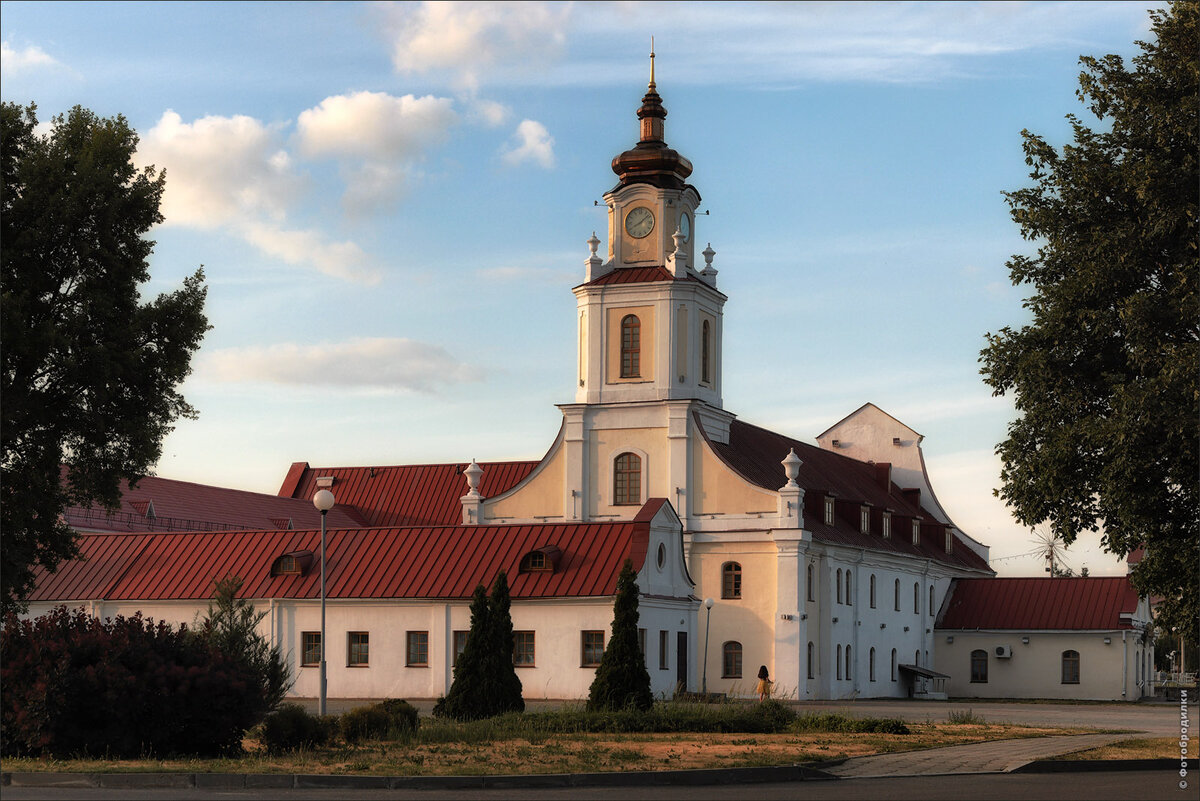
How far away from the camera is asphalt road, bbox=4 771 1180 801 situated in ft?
59.0

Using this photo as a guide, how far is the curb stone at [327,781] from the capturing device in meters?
19.2

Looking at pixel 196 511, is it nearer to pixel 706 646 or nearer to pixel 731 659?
pixel 731 659

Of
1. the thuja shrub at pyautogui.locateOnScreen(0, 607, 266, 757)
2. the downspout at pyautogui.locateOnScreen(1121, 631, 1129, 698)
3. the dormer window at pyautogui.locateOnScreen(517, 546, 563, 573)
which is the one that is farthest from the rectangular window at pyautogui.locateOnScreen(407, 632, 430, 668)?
the downspout at pyautogui.locateOnScreen(1121, 631, 1129, 698)

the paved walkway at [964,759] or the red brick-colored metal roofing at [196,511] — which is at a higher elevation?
the red brick-colored metal roofing at [196,511]

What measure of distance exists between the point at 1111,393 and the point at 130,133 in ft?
64.8

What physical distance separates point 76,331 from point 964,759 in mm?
18607

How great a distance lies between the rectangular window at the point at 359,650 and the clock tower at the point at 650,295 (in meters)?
15.4

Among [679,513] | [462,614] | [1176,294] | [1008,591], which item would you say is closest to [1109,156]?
[1176,294]

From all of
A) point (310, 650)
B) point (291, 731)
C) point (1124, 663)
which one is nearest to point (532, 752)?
point (291, 731)

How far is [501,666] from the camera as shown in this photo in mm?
33375

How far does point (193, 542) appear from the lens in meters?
53.4

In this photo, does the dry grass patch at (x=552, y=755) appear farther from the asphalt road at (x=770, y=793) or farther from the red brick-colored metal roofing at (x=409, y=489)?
the red brick-colored metal roofing at (x=409, y=489)

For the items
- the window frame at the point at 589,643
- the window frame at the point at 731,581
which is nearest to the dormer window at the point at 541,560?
the window frame at the point at 589,643

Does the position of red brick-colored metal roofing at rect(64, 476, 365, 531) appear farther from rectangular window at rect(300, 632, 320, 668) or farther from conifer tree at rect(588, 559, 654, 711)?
conifer tree at rect(588, 559, 654, 711)
